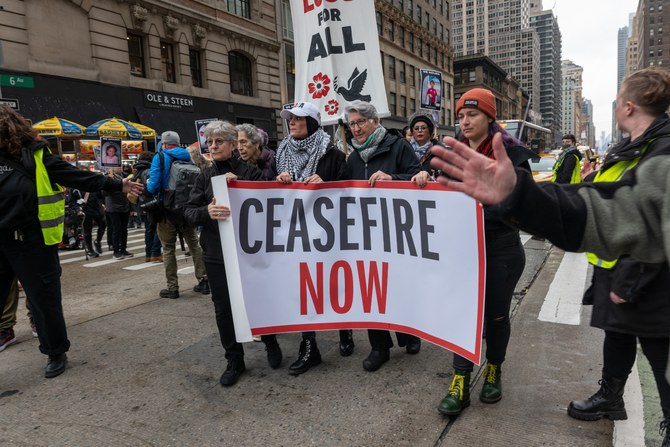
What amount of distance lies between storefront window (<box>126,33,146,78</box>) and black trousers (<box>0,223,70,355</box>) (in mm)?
16958

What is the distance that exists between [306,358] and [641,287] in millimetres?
2401

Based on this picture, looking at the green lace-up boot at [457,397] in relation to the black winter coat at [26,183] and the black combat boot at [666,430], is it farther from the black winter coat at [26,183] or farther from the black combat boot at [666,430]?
the black winter coat at [26,183]

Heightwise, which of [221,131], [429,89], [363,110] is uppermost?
[429,89]

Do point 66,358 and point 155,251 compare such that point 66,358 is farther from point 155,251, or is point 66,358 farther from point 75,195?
point 75,195

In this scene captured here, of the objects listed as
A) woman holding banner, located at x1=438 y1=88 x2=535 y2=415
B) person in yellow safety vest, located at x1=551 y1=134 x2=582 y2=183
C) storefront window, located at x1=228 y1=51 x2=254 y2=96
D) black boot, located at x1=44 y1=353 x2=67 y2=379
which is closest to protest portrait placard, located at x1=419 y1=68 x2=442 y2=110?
person in yellow safety vest, located at x1=551 y1=134 x2=582 y2=183

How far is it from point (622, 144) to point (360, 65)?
3413 millimetres

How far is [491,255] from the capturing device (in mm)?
2918

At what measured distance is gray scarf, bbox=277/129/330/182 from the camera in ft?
11.9

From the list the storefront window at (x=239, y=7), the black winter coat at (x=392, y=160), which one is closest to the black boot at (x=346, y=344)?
the black winter coat at (x=392, y=160)

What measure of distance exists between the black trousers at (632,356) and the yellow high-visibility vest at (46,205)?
4.00 m

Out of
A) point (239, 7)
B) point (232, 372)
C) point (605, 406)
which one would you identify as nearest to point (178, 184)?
point (232, 372)

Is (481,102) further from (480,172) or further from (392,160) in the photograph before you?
(480,172)

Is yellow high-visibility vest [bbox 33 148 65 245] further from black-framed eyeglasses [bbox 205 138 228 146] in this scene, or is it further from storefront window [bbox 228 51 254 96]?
storefront window [bbox 228 51 254 96]

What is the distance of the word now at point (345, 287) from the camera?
3424mm
